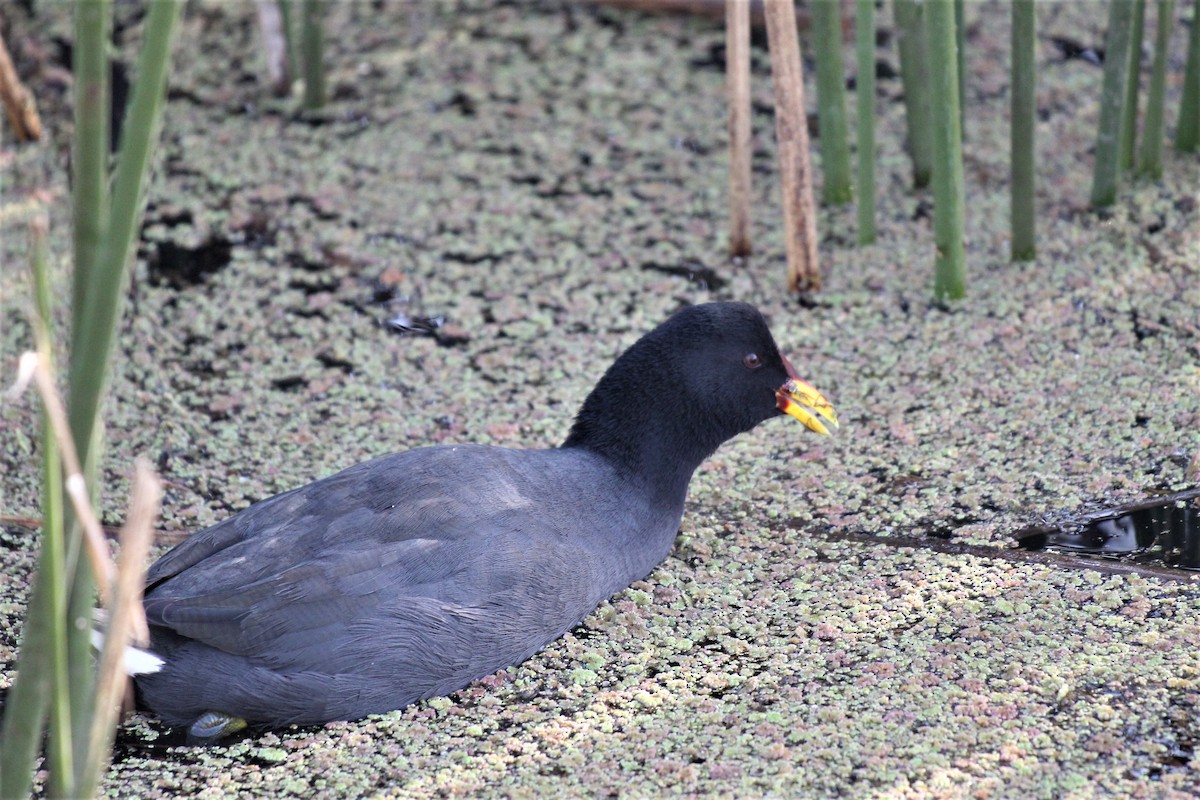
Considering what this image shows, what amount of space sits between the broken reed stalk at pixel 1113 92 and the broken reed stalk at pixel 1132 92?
42 mm

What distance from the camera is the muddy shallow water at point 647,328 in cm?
238

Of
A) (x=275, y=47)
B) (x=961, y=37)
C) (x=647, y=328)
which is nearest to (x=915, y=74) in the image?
(x=961, y=37)

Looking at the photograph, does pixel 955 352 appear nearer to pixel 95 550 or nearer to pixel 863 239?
pixel 863 239

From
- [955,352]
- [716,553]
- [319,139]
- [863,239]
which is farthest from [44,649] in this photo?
[319,139]

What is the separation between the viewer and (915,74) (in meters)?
3.97

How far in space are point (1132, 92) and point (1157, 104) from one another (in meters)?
0.08

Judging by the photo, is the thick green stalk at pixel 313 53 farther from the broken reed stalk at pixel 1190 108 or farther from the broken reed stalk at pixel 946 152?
the broken reed stalk at pixel 1190 108

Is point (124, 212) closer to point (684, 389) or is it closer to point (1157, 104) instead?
point (684, 389)

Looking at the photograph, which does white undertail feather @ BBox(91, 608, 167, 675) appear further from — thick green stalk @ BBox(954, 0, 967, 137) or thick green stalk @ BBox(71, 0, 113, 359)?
thick green stalk @ BBox(954, 0, 967, 137)

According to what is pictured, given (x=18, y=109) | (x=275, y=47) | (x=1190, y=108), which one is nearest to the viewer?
(x=1190, y=108)

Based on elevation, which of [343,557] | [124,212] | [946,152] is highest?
[124,212]

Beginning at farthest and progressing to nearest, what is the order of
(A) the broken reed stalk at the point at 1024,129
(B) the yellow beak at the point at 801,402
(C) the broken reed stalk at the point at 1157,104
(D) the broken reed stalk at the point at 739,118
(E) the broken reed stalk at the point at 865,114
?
1. (C) the broken reed stalk at the point at 1157,104
2. (D) the broken reed stalk at the point at 739,118
3. (E) the broken reed stalk at the point at 865,114
4. (A) the broken reed stalk at the point at 1024,129
5. (B) the yellow beak at the point at 801,402

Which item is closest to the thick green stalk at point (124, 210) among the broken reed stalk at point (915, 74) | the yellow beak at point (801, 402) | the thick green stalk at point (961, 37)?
the yellow beak at point (801, 402)

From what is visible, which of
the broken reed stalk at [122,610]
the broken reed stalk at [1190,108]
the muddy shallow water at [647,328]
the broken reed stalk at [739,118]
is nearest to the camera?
the broken reed stalk at [122,610]
